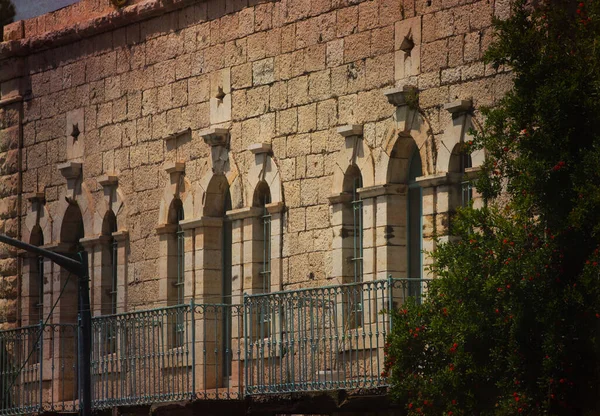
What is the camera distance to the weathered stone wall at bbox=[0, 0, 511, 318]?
21.0 meters

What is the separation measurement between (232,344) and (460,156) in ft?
14.6

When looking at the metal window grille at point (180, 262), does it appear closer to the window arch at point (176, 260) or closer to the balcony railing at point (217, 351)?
the window arch at point (176, 260)

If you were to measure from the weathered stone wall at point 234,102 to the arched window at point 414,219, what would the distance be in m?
0.28

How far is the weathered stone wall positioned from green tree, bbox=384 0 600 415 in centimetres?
200

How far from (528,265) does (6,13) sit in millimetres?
15525

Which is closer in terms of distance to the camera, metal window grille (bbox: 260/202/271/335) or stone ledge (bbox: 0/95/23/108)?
metal window grille (bbox: 260/202/271/335)

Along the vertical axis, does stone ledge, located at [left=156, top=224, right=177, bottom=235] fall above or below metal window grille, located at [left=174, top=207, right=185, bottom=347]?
above

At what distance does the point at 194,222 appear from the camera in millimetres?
Result: 24156

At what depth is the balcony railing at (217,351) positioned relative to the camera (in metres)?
20.3

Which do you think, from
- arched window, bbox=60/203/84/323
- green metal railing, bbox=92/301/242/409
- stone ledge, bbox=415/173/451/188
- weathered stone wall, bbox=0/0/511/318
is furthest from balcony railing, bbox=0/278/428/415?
stone ledge, bbox=415/173/451/188

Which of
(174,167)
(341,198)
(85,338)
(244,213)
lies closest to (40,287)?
(174,167)

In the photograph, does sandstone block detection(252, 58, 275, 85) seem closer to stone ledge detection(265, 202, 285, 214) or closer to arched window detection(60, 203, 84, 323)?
stone ledge detection(265, 202, 285, 214)

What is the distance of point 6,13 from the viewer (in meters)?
30.9

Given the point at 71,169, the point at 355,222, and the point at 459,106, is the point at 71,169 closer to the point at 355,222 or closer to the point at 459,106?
the point at 355,222
